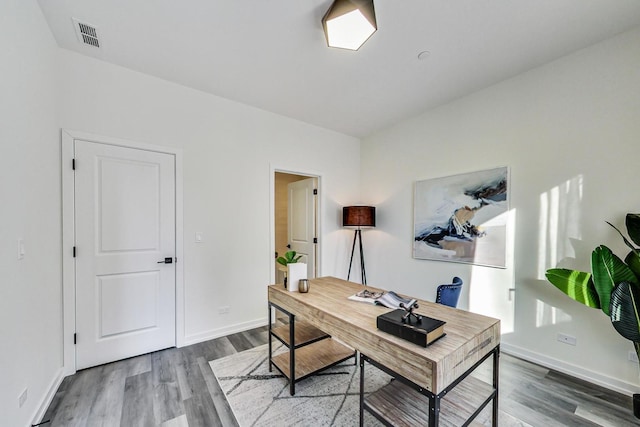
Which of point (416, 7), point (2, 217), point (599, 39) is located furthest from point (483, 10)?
point (2, 217)

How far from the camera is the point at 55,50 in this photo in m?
2.12

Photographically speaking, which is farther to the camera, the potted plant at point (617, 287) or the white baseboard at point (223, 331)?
the white baseboard at point (223, 331)

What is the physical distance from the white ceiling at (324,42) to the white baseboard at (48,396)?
8.99 feet

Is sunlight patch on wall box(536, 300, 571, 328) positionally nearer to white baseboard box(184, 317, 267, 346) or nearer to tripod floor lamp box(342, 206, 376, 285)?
tripod floor lamp box(342, 206, 376, 285)

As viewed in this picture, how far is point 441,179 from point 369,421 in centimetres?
264

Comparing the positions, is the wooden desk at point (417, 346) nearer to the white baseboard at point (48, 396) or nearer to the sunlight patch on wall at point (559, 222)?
the sunlight patch on wall at point (559, 222)

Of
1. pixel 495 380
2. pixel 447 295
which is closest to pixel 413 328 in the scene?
pixel 495 380

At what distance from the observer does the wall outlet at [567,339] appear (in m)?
2.20

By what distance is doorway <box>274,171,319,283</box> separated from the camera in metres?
4.02

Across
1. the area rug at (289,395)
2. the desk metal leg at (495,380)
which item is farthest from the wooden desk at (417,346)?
the area rug at (289,395)

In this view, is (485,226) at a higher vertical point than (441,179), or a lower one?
lower

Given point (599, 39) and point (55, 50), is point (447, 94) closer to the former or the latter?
point (599, 39)

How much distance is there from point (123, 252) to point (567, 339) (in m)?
4.16

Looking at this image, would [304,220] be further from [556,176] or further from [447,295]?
[556,176]
